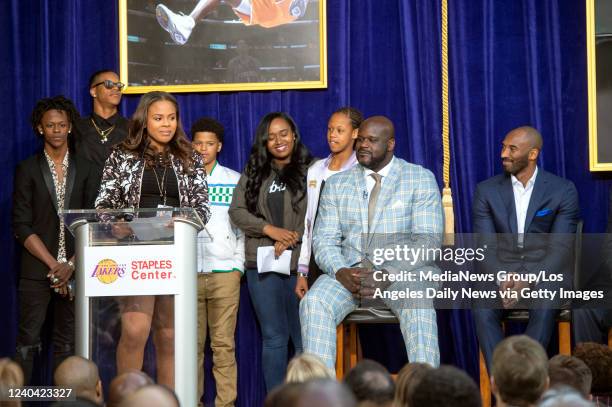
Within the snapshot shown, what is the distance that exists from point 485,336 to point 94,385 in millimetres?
2858

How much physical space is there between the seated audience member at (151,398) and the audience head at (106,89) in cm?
439

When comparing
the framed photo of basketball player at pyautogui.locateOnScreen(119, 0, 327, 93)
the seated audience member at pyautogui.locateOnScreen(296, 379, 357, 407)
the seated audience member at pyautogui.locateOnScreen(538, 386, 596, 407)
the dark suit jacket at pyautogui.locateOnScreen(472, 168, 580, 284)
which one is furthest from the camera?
the framed photo of basketball player at pyautogui.locateOnScreen(119, 0, 327, 93)

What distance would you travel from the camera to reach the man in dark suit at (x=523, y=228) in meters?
5.72

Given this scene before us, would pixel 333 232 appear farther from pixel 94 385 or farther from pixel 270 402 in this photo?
pixel 270 402

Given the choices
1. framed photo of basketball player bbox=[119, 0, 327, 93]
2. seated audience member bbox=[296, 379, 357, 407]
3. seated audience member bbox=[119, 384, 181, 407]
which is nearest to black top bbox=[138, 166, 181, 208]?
framed photo of basketball player bbox=[119, 0, 327, 93]

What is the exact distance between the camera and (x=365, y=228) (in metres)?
6.02

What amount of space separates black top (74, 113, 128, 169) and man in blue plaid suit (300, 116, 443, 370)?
5.23 feet

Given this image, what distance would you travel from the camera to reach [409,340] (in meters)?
5.68

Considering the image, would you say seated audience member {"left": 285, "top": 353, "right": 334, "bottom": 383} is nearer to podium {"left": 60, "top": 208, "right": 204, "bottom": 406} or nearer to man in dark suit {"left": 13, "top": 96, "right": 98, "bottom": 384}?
podium {"left": 60, "top": 208, "right": 204, "bottom": 406}

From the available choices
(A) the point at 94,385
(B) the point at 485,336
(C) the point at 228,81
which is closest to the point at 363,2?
(C) the point at 228,81

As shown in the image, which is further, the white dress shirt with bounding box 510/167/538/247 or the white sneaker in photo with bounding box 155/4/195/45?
the white sneaker in photo with bounding box 155/4/195/45

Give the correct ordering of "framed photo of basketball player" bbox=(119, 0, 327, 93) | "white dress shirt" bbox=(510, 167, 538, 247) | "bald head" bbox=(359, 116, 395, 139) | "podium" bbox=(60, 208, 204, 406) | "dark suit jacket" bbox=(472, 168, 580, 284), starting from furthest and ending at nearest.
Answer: "framed photo of basketball player" bbox=(119, 0, 327, 93)
"white dress shirt" bbox=(510, 167, 538, 247)
"bald head" bbox=(359, 116, 395, 139)
"dark suit jacket" bbox=(472, 168, 580, 284)
"podium" bbox=(60, 208, 204, 406)

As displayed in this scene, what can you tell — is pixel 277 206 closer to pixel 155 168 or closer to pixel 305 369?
pixel 155 168

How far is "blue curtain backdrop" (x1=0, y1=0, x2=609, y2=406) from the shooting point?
684 centimetres
